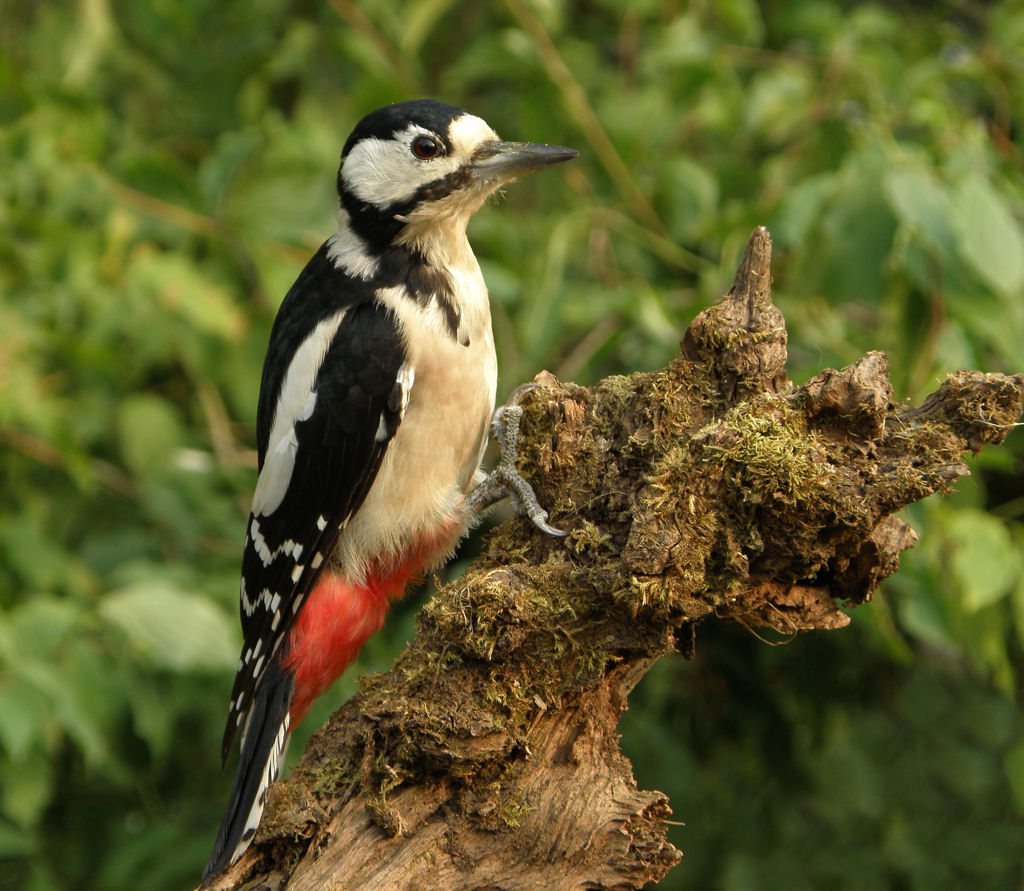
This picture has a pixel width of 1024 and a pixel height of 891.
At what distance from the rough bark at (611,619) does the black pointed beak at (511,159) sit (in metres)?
0.77

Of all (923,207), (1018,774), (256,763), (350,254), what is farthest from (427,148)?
(1018,774)

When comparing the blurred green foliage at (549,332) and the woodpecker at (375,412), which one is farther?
the blurred green foliage at (549,332)

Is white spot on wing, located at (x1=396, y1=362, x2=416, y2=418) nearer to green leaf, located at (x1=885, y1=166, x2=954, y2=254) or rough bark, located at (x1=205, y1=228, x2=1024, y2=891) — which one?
rough bark, located at (x1=205, y1=228, x2=1024, y2=891)

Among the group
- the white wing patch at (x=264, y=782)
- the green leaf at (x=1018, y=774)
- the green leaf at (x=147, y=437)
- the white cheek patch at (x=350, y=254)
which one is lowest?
the green leaf at (x=1018, y=774)

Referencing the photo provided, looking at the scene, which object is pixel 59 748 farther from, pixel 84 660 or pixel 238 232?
pixel 238 232

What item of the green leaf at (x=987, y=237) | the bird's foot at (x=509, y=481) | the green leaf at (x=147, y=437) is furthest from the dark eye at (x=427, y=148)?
the green leaf at (x=147, y=437)

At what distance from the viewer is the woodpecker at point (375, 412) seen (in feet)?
8.80

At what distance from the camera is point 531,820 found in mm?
1974

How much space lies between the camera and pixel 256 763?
2.40 meters

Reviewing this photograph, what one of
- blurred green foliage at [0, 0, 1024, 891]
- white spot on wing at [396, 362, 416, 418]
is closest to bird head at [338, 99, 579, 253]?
white spot on wing at [396, 362, 416, 418]

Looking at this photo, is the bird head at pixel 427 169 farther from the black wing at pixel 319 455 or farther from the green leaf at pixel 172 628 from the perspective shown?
the green leaf at pixel 172 628

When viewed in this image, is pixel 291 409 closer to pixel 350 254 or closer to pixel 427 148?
pixel 350 254

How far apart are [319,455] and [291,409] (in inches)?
6.7

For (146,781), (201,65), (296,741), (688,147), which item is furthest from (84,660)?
(688,147)
